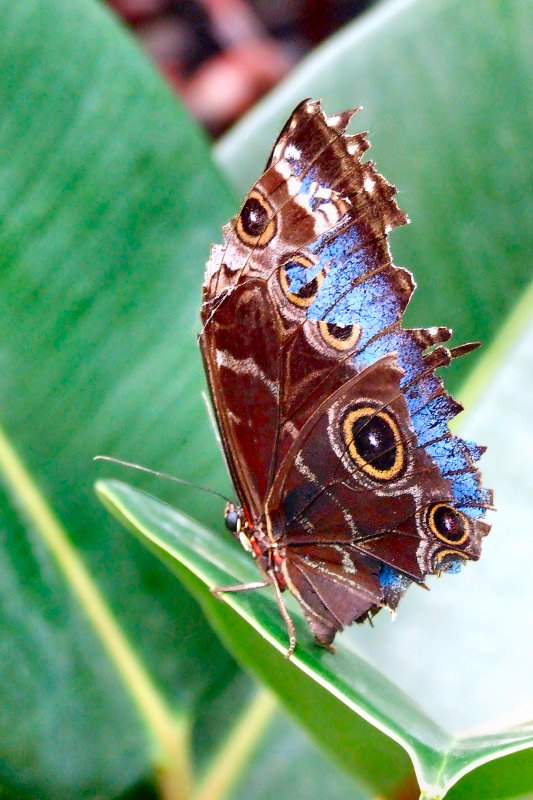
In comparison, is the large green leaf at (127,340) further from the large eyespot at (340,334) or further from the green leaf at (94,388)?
the large eyespot at (340,334)

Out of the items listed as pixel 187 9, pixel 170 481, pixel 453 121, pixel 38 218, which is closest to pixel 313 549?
pixel 170 481

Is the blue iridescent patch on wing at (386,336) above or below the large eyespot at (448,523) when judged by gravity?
above

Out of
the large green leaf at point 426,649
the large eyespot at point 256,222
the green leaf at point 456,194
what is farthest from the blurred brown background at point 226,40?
the large eyespot at point 256,222

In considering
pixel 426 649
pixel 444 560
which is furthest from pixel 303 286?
pixel 426 649

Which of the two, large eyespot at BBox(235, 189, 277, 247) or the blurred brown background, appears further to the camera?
the blurred brown background

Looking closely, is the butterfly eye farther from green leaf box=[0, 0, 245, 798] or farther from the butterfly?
green leaf box=[0, 0, 245, 798]

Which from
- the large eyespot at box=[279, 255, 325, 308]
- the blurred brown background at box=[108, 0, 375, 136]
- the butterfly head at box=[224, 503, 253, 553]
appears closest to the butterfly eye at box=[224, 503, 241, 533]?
the butterfly head at box=[224, 503, 253, 553]
